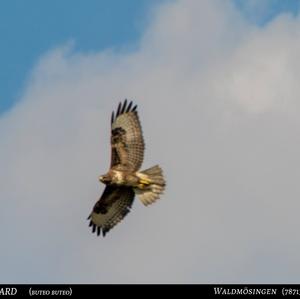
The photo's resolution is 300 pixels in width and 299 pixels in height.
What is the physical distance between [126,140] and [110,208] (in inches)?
76.9

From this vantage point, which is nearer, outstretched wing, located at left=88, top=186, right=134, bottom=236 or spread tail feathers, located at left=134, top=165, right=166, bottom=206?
spread tail feathers, located at left=134, top=165, right=166, bottom=206

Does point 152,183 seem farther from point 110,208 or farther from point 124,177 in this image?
point 110,208

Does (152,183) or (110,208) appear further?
(110,208)

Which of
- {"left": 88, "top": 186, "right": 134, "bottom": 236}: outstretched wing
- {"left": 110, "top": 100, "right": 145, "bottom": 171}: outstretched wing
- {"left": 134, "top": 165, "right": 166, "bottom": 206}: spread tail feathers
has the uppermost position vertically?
{"left": 110, "top": 100, "right": 145, "bottom": 171}: outstretched wing

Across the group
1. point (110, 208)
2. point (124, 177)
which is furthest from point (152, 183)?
point (110, 208)

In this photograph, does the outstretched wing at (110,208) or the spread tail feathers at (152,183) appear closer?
the spread tail feathers at (152,183)

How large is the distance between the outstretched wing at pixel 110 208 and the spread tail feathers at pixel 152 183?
0.75 metres

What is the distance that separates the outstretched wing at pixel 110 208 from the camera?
1346 inches

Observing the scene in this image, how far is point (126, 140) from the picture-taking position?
3388 cm

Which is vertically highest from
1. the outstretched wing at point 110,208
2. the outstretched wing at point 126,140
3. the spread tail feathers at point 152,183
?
the outstretched wing at point 126,140

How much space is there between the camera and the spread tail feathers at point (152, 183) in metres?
33.1

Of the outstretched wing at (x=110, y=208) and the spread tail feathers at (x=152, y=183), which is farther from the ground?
the outstretched wing at (x=110, y=208)

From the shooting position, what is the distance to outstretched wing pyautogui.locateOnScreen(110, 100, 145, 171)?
33594mm
